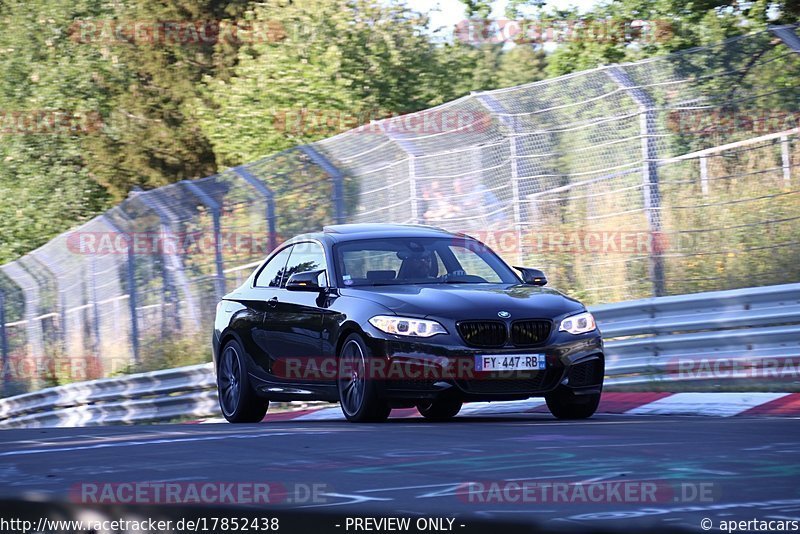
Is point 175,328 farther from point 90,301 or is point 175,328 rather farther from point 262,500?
point 262,500

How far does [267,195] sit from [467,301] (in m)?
7.45

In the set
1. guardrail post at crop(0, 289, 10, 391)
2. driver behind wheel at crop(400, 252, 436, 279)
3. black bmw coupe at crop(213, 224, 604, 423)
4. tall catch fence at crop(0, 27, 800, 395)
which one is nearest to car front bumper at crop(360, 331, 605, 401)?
black bmw coupe at crop(213, 224, 604, 423)

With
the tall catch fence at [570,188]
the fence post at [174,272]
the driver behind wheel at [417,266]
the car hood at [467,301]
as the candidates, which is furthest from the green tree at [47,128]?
the car hood at [467,301]

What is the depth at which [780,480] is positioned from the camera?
6.12 meters

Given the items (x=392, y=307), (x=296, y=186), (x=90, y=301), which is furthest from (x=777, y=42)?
(x=90, y=301)

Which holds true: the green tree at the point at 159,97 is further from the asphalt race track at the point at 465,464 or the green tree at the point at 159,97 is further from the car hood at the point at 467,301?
the asphalt race track at the point at 465,464

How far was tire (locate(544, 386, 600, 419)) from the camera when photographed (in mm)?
10773

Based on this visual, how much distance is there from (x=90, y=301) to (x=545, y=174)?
9723 mm

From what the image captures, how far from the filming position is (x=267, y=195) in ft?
57.6

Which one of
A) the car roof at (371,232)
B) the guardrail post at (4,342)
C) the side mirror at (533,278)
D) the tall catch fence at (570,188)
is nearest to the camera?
the side mirror at (533,278)

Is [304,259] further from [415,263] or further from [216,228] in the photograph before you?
[216,228]

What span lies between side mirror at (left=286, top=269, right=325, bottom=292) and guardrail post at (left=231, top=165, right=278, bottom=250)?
→ 6.14 m

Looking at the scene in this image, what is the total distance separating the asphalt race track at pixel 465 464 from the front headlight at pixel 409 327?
62 centimetres

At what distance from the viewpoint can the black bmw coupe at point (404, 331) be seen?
10250mm
